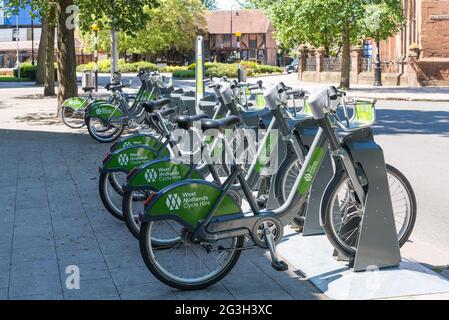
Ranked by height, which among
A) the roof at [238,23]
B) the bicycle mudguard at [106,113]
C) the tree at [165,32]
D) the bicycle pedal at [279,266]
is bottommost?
the bicycle pedal at [279,266]

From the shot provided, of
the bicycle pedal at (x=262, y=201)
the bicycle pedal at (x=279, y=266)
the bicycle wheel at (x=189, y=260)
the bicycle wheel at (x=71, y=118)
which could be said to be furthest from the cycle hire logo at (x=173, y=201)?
the bicycle wheel at (x=71, y=118)

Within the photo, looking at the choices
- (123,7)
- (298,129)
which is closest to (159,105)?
(298,129)

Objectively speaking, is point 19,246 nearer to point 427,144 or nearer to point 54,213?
point 54,213

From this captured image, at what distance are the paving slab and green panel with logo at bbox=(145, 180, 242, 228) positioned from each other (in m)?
0.95

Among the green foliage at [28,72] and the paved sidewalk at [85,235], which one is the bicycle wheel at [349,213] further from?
the green foliage at [28,72]

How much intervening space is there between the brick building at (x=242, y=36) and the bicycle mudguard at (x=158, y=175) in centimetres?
10332

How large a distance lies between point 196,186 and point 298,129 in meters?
1.80

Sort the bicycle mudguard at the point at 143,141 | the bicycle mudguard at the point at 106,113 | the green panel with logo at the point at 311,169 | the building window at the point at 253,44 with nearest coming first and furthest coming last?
the green panel with logo at the point at 311,169
the bicycle mudguard at the point at 143,141
the bicycle mudguard at the point at 106,113
the building window at the point at 253,44

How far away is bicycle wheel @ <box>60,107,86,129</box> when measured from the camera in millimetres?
16781

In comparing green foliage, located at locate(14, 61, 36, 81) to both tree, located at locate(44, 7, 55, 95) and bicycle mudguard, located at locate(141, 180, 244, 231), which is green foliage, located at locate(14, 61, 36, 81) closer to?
tree, located at locate(44, 7, 55, 95)

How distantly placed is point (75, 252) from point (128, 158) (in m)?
1.12

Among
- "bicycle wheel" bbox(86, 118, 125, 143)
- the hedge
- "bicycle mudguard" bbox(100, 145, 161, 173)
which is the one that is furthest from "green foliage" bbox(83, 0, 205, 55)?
"bicycle mudguard" bbox(100, 145, 161, 173)

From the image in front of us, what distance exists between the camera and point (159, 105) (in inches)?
279

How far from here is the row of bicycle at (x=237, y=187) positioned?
5.12 meters
